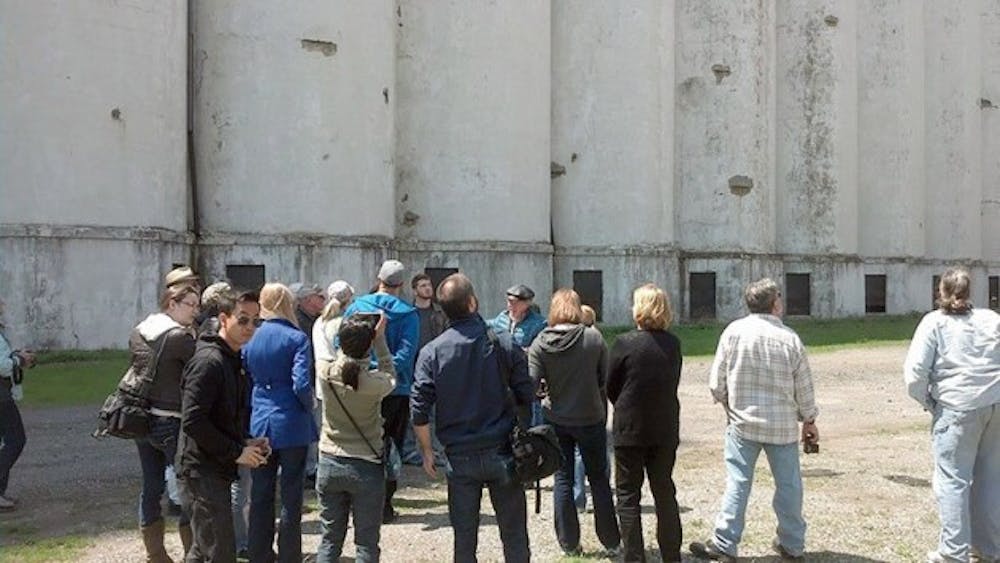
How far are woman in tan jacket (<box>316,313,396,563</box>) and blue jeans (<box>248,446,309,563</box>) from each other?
0.43 m

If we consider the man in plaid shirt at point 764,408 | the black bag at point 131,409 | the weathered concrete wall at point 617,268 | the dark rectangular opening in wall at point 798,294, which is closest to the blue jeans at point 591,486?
the man in plaid shirt at point 764,408

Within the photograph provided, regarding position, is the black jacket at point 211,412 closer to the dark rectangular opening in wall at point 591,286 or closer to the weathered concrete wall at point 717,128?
the dark rectangular opening in wall at point 591,286

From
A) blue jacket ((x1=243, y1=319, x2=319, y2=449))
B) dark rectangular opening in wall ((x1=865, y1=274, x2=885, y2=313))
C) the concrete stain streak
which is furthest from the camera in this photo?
dark rectangular opening in wall ((x1=865, y1=274, x2=885, y2=313))

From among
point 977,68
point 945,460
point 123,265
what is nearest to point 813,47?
point 977,68

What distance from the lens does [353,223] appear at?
79.6 ft

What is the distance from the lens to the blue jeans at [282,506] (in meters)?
6.39

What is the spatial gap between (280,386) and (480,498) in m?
1.51

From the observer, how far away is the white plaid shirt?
6.73 meters

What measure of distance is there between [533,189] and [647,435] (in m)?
21.7

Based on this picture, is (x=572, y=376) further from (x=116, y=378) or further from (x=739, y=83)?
(x=739, y=83)

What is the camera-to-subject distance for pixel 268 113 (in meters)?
23.2

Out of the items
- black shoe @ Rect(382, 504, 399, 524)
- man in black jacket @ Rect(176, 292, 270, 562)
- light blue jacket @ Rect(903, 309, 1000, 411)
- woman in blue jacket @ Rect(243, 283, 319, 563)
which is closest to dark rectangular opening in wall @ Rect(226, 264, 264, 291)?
black shoe @ Rect(382, 504, 399, 524)

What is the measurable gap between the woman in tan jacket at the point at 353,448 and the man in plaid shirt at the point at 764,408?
7.90 feet

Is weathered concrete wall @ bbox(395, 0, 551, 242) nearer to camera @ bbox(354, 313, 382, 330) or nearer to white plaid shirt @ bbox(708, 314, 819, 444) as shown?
→ white plaid shirt @ bbox(708, 314, 819, 444)
